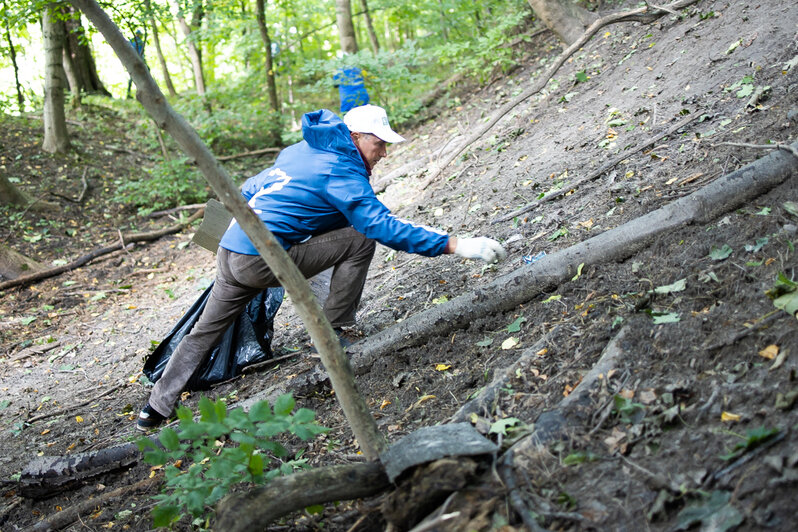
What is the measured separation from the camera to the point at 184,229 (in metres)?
9.17

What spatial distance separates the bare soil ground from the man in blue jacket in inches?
13.7

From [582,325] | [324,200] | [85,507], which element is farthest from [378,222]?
[85,507]

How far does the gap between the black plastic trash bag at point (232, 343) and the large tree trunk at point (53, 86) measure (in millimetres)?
7239

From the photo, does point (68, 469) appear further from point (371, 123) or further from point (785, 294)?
point (785, 294)

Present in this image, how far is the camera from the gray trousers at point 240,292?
11.6 feet

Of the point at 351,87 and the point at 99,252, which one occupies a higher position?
the point at 351,87

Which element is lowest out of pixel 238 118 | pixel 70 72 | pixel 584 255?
pixel 584 255

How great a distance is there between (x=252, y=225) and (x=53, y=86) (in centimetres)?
984

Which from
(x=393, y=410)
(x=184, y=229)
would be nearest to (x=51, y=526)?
(x=393, y=410)

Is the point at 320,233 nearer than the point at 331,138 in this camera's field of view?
No

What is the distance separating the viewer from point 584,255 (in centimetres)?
333

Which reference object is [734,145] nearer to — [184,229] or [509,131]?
[509,131]

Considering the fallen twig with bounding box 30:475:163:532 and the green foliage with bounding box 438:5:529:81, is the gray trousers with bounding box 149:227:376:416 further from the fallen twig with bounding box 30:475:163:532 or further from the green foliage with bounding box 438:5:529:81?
the green foliage with bounding box 438:5:529:81

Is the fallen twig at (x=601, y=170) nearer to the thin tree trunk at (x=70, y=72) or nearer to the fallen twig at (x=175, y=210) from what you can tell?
the fallen twig at (x=175, y=210)
